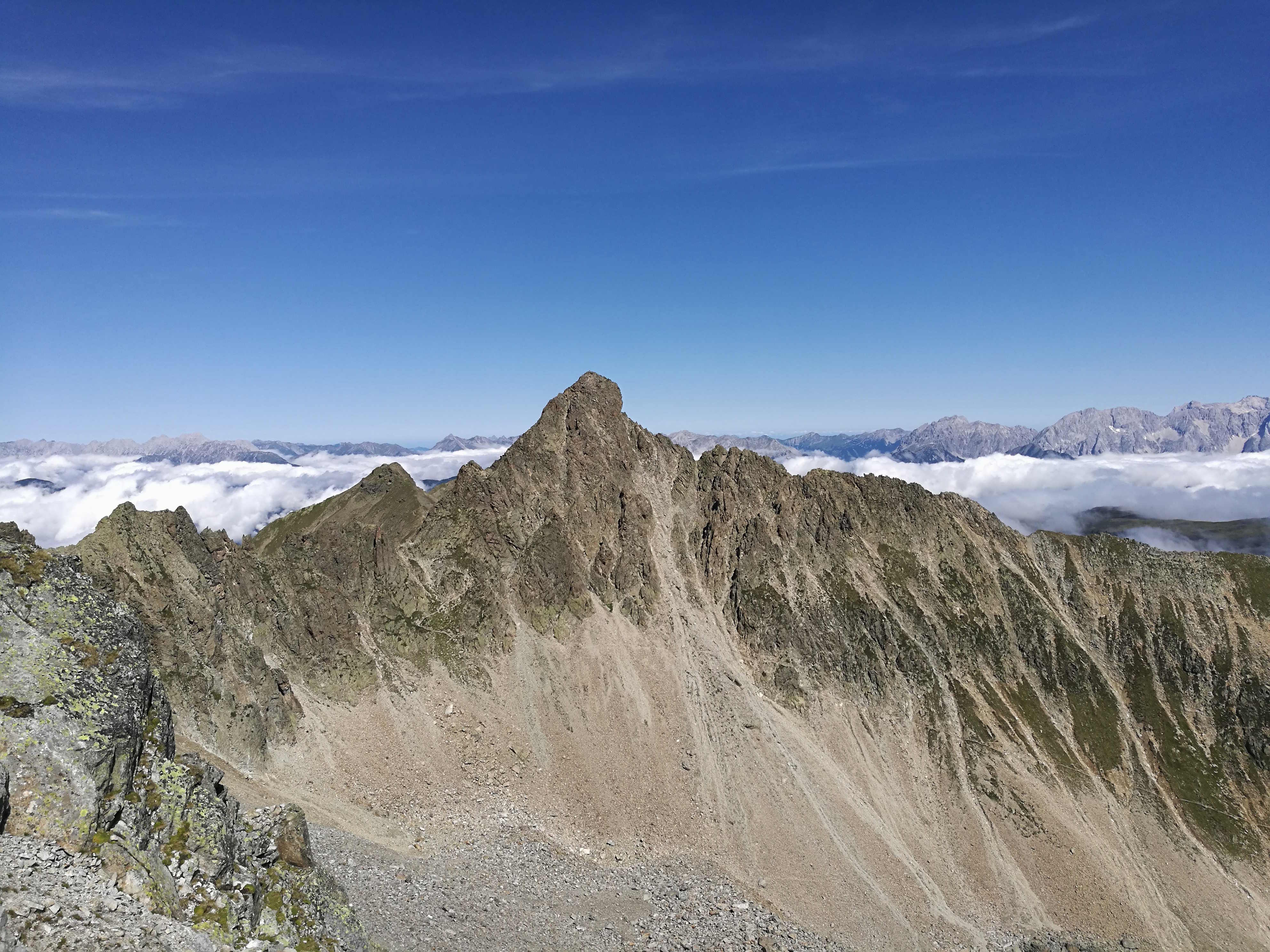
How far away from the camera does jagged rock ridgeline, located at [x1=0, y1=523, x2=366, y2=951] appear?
61.2 ft

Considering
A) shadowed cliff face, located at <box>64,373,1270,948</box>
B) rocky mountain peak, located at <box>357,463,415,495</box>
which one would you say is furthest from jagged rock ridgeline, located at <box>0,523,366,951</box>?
rocky mountain peak, located at <box>357,463,415,495</box>

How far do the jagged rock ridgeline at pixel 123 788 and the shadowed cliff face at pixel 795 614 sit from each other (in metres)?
67.8

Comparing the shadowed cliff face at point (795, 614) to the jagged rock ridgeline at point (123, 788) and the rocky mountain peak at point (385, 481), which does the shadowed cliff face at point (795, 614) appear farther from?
the jagged rock ridgeline at point (123, 788)

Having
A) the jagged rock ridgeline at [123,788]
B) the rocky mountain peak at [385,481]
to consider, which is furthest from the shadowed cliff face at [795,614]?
the jagged rock ridgeline at [123,788]

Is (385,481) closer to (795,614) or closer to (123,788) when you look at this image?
(795,614)

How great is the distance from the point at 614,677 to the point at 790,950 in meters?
49.8

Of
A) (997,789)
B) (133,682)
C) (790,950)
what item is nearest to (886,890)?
(790,950)

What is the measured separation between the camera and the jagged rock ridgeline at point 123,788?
18656 millimetres

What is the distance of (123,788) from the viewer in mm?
20609

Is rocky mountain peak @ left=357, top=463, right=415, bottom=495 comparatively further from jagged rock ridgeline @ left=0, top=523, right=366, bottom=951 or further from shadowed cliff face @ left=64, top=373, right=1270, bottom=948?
jagged rock ridgeline @ left=0, top=523, right=366, bottom=951

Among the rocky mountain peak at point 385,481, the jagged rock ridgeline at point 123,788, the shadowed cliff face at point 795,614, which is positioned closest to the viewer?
the jagged rock ridgeline at point 123,788

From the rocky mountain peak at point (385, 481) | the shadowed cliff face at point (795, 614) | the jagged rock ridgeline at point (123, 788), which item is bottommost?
the shadowed cliff face at point (795, 614)

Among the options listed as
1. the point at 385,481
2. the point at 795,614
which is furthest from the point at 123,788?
the point at 385,481

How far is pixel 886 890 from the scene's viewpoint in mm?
86750
